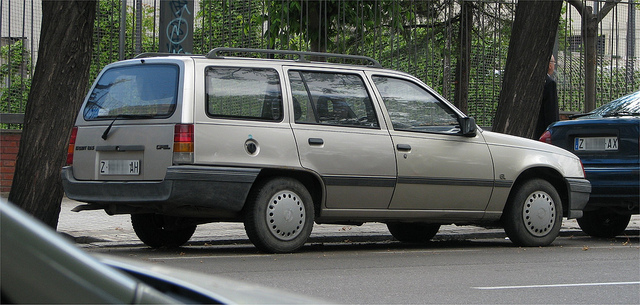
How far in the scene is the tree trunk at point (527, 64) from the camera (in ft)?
38.5

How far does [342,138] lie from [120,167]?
1.95 m

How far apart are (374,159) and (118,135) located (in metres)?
2.28

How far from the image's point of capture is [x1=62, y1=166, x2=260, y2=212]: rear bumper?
24.1 feet

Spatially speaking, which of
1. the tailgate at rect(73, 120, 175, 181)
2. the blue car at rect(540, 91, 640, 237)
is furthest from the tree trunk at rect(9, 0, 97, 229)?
the blue car at rect(540, 91, 640, 237)

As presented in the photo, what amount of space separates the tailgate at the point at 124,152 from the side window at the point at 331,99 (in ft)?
4.12

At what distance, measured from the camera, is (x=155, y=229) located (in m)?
8.62

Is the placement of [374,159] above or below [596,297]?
above

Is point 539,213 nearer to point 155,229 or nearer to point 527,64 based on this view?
point 527,64

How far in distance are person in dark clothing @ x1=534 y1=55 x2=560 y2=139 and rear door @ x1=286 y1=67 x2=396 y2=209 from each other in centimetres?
470

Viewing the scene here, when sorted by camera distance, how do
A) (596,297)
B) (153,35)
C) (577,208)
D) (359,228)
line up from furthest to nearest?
(153,35) < (359,228) < (577,208) < (596,297)

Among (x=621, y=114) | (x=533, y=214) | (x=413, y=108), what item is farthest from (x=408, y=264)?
(x=621, y=114)

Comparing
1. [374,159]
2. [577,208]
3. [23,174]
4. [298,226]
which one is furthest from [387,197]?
[23,174]

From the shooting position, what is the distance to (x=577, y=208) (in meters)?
9.57

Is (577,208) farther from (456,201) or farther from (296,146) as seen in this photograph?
(296,146)
